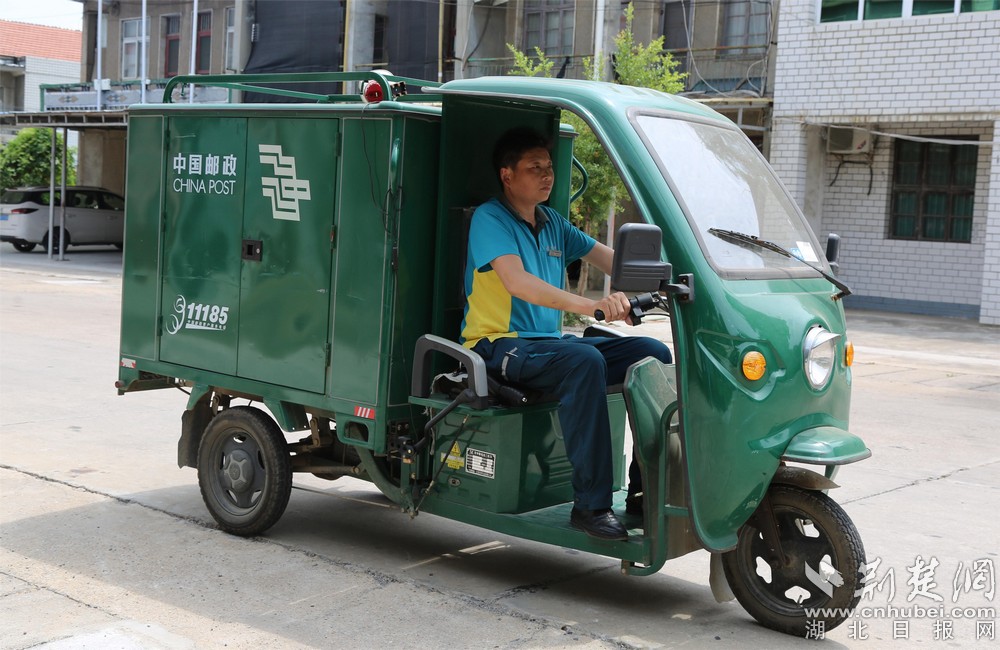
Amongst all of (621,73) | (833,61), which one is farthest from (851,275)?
(621,73)

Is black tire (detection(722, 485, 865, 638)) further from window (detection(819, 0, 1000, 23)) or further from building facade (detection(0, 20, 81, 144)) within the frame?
building facade (detection(0, 20, 81, 144))

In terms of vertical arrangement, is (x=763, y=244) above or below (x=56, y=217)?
above

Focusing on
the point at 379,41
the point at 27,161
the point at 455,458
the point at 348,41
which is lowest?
the point at 455,458

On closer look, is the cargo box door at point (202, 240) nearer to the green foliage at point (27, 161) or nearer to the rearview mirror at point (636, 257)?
the rearview mirror at point (636, 257)

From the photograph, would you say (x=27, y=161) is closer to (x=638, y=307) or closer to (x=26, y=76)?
(x=26, y=76)

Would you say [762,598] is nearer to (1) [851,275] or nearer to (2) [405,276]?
(2) [405,276]

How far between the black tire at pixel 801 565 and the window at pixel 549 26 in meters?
21.3

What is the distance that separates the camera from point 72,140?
47406 mm

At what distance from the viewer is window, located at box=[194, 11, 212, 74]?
32812 mm

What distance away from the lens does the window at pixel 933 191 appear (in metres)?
20.6

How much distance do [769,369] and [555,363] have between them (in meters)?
0.89

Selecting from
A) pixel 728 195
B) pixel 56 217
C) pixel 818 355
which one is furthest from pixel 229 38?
pixel 818 355

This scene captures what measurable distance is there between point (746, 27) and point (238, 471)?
18508mm

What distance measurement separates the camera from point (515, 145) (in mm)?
5328
